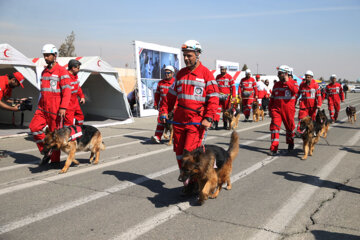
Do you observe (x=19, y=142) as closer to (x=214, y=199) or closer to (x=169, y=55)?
(x=214, y=199)

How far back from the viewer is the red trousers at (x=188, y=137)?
4770 mm

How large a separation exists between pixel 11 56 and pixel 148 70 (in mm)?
9752

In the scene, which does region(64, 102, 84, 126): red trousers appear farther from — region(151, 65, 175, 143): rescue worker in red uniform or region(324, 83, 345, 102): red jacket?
region(324, 83, 345, 102): red jacket

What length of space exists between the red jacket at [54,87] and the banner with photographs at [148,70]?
12.4 m

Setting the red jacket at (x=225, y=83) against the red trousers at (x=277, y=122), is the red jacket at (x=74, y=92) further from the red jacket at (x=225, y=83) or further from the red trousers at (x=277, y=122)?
the red jacket at (x=225, y=83)

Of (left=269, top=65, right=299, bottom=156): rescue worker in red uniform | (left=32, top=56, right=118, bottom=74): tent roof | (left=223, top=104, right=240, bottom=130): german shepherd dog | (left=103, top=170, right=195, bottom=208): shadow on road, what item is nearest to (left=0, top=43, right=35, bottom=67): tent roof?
(left=32, top=56, right=118, bottom=74): tent roof

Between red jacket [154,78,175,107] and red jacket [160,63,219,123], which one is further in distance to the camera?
red jacket [154,78,175,107]

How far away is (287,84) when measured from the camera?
8320mm

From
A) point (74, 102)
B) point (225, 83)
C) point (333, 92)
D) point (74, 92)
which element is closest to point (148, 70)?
point (225, 83)

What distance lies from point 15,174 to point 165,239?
430 centimetres

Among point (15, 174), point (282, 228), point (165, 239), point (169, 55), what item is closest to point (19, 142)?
point (15, 174)

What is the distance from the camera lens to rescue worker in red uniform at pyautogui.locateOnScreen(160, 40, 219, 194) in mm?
4746

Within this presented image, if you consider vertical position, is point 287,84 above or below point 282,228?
above

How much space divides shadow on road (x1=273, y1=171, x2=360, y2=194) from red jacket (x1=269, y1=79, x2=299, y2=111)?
2.49 m
